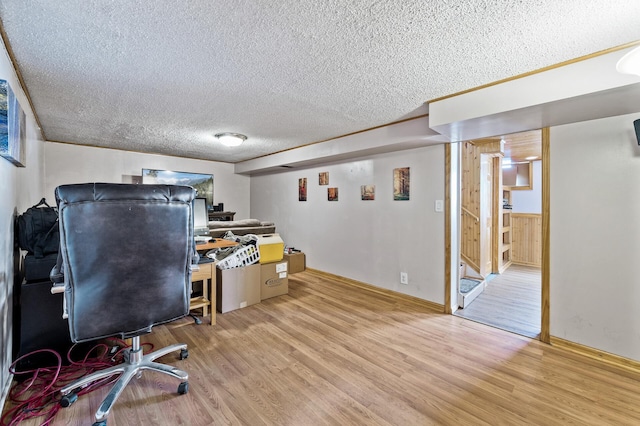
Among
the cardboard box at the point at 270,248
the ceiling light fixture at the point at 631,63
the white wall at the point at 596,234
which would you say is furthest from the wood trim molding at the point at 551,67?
the cardboard box at the point at 270,248

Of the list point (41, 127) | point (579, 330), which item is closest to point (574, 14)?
point (579, 330)

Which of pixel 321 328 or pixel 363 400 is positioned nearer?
pixel 363 400

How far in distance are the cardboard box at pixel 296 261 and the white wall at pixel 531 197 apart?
4510 mm

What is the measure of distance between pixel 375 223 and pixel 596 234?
219 centimetres

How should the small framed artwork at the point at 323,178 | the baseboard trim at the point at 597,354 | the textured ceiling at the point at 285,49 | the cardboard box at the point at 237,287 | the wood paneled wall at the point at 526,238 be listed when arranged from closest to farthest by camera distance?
1. the textured ceiling at the point at 285,49
2. the baseboard trim at the point at 597,354
3. the cardboard box at the point at 237,287
4. the small framed artwork at the point at 323,178
5. the wood paneled wall at the point at 526,238

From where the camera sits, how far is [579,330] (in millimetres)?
2246

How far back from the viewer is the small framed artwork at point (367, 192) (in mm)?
3854

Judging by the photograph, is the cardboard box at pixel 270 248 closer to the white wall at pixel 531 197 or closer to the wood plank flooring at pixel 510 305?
the wood plank flooring at pixel 510 305

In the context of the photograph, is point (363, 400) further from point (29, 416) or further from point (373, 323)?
point (29, 416)

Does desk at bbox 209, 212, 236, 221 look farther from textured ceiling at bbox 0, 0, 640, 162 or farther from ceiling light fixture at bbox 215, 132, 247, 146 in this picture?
textured ceiling at bbox 0, 0, 640, 162

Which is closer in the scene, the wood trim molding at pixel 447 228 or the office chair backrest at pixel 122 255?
the office chair backrest at pixel 122 255

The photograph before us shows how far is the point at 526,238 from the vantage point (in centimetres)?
534

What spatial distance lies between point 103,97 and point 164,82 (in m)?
0.76

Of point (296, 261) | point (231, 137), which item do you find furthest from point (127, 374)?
point (296, 261)
